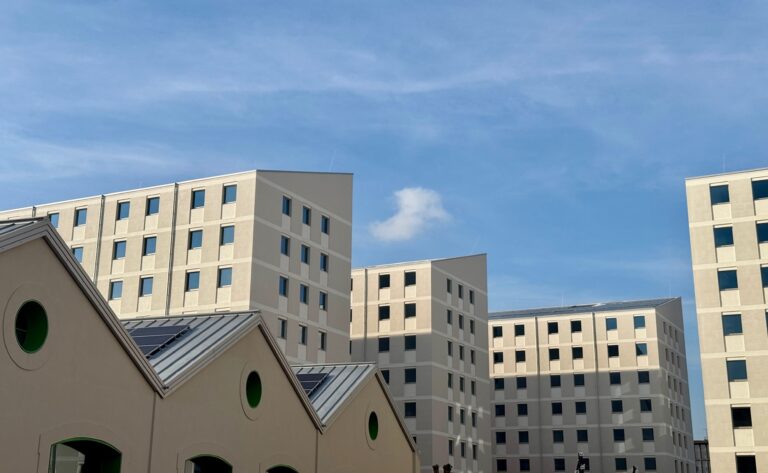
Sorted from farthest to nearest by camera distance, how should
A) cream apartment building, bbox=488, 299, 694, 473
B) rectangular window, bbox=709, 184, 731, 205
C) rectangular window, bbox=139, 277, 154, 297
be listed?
cream apartment building, bbox=488, 299, 694, 473 → rectangular window, bbox=139, 277, 154, 297 → rectangular window, bbox=709, 184, 731, 205

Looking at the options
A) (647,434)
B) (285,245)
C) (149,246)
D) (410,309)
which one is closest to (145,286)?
(149,246)

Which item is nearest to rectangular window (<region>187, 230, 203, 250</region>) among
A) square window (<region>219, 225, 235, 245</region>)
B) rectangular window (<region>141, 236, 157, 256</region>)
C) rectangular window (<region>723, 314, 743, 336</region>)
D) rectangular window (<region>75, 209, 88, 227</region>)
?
square window (<region>219, 225, 235, 245</region>)

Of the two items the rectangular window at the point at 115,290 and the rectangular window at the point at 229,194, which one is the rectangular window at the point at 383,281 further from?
the rectangular window at the point at 115,290

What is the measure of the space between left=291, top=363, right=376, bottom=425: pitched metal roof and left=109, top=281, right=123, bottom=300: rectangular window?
112 feet

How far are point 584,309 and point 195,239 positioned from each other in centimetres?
5437

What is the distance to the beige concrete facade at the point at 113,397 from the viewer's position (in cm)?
1739

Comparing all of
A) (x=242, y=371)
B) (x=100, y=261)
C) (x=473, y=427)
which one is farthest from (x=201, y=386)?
(x=473, y=427)

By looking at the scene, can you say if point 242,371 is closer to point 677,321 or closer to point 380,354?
point 380,354

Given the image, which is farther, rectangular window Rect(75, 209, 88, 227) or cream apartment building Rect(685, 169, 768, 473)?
rectangular window Rect(75, 209, 88, 227)

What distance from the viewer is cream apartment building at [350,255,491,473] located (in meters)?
76.1

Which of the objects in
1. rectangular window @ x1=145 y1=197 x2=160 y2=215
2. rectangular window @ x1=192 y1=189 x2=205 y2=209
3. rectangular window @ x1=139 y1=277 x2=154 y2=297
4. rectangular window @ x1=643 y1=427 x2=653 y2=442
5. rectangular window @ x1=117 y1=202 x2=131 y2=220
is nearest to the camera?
rectangular window @ x1=139 y1=277 x2=154 y2=297

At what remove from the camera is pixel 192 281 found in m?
61.0

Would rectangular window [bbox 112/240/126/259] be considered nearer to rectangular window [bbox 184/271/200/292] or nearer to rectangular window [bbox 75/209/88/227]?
rectangular window [bbox 75/209/88/227]

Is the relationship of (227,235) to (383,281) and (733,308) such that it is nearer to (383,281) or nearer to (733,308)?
(383,281)
